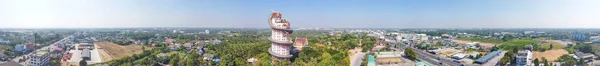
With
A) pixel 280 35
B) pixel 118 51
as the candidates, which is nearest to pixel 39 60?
pixel 118 51

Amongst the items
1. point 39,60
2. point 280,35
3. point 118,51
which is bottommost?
point 118,51

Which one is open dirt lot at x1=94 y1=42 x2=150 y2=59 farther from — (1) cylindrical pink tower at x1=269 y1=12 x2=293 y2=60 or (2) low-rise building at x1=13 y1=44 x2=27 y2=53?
(1) cylindrical pink tower at x1=269 y1=12 x2=293 y2=60

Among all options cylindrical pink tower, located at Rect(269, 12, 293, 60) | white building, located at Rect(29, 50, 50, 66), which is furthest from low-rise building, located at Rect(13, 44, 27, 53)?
cylindrical pink tower, located at Rect(269, 12, 293, 60)

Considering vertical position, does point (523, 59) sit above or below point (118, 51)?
above

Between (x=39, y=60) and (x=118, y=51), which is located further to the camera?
(x=118, y=51)

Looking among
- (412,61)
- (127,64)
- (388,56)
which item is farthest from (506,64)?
(127,64)

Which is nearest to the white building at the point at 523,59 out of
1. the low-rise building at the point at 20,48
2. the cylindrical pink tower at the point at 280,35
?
the cylindrical pink tower at the point at 280,35

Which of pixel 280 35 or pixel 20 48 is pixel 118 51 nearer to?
pixel 20 48

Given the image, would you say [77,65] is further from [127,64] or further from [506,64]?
[506,64]
